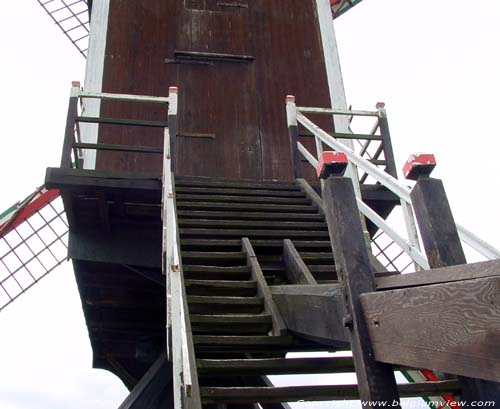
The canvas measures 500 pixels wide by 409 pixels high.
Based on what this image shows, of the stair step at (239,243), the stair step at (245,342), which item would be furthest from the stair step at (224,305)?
the stair step at (239,243)

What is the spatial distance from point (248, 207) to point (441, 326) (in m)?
3.34

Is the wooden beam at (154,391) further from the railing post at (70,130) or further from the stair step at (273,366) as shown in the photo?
the stair step at (273,366)

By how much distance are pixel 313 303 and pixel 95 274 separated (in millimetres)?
4179

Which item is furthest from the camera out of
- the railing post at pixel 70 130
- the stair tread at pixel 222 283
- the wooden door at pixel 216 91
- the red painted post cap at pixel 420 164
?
the wooden door at pixel 216 91

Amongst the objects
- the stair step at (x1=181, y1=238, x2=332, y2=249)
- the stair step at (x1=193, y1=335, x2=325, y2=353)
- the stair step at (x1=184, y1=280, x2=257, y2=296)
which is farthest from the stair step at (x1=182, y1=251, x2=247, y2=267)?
the stair step at (x1=193, y1=335, x2=325, y2=353)

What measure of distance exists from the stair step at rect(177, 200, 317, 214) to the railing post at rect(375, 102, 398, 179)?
A: 3.67 feet

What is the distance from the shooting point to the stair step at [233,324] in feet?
9.73

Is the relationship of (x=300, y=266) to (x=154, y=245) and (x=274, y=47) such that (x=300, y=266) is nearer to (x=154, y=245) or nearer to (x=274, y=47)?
(x=154, y=245)

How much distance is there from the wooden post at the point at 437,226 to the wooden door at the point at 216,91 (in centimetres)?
488

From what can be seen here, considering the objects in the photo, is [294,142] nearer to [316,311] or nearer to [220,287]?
[220,287]

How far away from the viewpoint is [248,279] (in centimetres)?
366

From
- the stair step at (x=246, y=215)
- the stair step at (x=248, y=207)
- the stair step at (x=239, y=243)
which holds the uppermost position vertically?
the stair step at (x=248, y=207)

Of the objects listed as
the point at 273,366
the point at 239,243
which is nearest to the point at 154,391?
the point at 239,243

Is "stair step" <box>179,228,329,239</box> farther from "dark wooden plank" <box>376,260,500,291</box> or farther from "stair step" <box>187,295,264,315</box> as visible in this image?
"dark wooden plank" <box>376,260,500,291</box>
